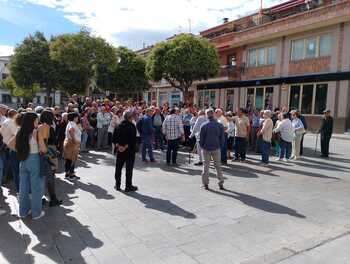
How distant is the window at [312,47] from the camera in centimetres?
2230

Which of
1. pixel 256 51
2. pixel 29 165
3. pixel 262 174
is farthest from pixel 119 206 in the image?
pixel 256 51

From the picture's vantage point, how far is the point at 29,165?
546 centimetres

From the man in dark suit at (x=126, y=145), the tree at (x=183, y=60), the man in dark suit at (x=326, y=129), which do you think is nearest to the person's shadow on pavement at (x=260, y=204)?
the man in dark suit at (x=126, y=145)

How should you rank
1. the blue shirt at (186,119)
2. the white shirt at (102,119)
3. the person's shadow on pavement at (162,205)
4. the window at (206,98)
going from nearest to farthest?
the person's shadow on pavement at (162,205) → the white shirt at (102,119) → the blue shirt at (186,119) → the window at (206,98)

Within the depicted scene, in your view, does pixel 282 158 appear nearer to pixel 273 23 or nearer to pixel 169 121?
pixel 169 121

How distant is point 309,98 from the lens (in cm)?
2327

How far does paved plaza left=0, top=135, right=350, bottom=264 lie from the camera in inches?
171

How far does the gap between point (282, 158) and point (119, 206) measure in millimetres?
7492

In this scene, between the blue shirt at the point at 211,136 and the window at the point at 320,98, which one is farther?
the window at the point at 320,98

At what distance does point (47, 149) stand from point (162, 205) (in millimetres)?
2303

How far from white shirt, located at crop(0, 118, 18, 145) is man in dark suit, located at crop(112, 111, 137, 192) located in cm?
199

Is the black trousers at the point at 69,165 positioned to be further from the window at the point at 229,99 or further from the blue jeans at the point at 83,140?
the window at the point at 229,99

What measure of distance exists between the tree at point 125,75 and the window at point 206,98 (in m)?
6.23

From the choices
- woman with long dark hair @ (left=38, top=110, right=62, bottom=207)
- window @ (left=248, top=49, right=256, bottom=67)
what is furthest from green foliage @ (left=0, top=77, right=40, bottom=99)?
woman with long dark hair @ (left=38, top=110, right=62, bottom=207)
